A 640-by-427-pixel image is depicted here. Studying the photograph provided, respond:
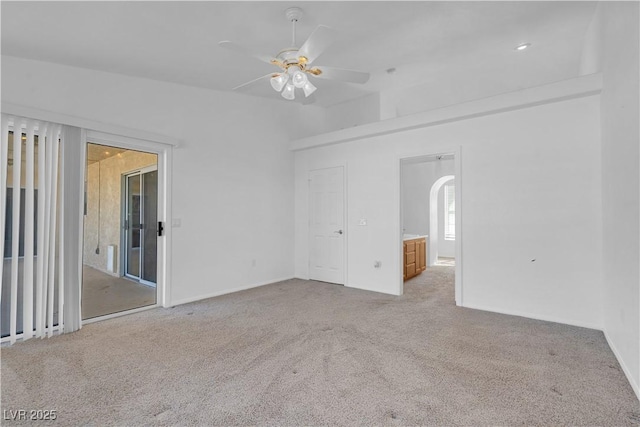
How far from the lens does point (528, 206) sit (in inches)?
144

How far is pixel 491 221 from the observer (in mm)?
3910

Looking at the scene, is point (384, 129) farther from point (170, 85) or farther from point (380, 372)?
point (380, 372)

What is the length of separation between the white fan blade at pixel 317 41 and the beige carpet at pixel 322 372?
2546 mm

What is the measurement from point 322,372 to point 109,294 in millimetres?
3241

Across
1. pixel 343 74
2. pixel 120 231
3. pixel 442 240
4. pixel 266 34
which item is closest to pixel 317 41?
pixel 343 74

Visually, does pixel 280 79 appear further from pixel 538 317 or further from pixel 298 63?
pixel 538 317

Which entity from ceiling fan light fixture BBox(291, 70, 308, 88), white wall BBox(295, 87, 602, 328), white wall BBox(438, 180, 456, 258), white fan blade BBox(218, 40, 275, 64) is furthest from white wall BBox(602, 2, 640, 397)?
white wall BBox(438, 180, 456, 258)

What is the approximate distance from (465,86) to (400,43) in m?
2.15

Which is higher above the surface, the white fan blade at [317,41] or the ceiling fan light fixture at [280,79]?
the white fan blade at [317,41]

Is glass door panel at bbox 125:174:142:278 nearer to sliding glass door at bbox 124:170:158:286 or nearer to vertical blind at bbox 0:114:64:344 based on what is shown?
sliding glass door at bbox 124:170:158:286

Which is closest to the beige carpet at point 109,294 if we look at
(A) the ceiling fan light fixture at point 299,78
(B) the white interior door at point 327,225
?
(B) the white interior door at point 327,225

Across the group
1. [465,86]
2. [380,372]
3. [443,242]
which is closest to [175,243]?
[380,372]

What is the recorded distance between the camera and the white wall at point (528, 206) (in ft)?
11.0

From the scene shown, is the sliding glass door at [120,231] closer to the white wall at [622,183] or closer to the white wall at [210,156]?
the white wall at [210,156]
